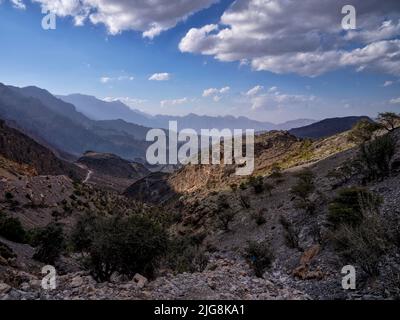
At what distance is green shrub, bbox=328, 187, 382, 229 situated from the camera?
17141 mm

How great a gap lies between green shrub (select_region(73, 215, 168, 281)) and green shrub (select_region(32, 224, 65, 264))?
33.7 ft

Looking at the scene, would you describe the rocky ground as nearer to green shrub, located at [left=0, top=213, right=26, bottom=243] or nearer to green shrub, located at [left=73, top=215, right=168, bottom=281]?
green shrub, located at [left=73, top=215, right=168, bottom=281]

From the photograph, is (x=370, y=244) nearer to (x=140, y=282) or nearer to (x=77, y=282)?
(x=140, y=282)

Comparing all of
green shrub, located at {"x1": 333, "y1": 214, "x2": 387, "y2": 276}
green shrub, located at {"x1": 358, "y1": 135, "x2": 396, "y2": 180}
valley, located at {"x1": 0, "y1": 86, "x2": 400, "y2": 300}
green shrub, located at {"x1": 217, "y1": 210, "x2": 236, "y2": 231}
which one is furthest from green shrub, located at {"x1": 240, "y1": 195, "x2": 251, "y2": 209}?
green shrub, located at {"x1": 333, "y1": 214, "x2": 387, "y2": 276}

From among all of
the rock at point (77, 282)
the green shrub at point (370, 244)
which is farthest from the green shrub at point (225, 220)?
the green shrub at point (370, 244)

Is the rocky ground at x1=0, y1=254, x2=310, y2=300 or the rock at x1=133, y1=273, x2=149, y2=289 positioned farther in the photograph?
the rock at x1=133, y1=273, x2=149, y2=289

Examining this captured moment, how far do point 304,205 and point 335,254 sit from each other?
899 centimetres

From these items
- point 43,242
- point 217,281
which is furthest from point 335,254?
point 43,242

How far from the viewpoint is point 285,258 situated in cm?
1939

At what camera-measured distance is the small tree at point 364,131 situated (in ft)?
131

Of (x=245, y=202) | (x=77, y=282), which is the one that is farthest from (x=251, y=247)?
(x=245, y=202)

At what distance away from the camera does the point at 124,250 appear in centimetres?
1416

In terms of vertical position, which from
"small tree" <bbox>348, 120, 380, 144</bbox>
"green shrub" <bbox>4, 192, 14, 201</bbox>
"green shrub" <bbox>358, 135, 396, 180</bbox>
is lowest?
"green shrub" <bbox>4, 192, 14, 201</bbox>
